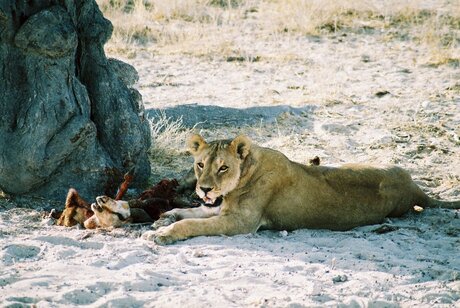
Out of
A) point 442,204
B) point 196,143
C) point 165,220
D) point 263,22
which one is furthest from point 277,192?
point 263,22

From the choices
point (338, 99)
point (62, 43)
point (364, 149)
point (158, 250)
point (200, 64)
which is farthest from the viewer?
point (200, 64)

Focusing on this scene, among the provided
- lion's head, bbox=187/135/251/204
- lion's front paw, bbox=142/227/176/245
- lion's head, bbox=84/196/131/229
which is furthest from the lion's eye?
lion's head, bbox=84/196/131/229

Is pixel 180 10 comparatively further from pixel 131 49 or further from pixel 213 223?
pixel 213 223

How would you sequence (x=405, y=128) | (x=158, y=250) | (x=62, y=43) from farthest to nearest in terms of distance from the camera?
(x=405, y=128) → (x=62, y=43) → (x=158, y=250)

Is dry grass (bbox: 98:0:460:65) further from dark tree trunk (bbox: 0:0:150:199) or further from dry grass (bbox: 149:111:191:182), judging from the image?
dark tree trunk (bbox: 0:0:150:199)

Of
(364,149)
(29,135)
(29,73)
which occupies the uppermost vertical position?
(29,73)

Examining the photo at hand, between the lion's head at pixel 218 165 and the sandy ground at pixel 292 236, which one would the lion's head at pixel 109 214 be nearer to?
the sandy ground at pixel 292 236

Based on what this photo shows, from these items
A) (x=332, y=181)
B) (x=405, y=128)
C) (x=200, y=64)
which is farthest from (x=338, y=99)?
(x=332, y=181)

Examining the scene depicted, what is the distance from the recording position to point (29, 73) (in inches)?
283

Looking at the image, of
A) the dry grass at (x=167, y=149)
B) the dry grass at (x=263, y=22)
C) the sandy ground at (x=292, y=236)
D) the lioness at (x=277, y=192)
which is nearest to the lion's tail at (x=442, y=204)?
the sandy ground at (x=292, y=236)

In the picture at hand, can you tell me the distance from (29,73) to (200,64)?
6224 mm

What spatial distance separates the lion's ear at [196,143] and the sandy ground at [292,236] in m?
0.89

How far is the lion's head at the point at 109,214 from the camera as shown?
21.2 ft

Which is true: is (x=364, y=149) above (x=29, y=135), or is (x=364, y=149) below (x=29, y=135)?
below
